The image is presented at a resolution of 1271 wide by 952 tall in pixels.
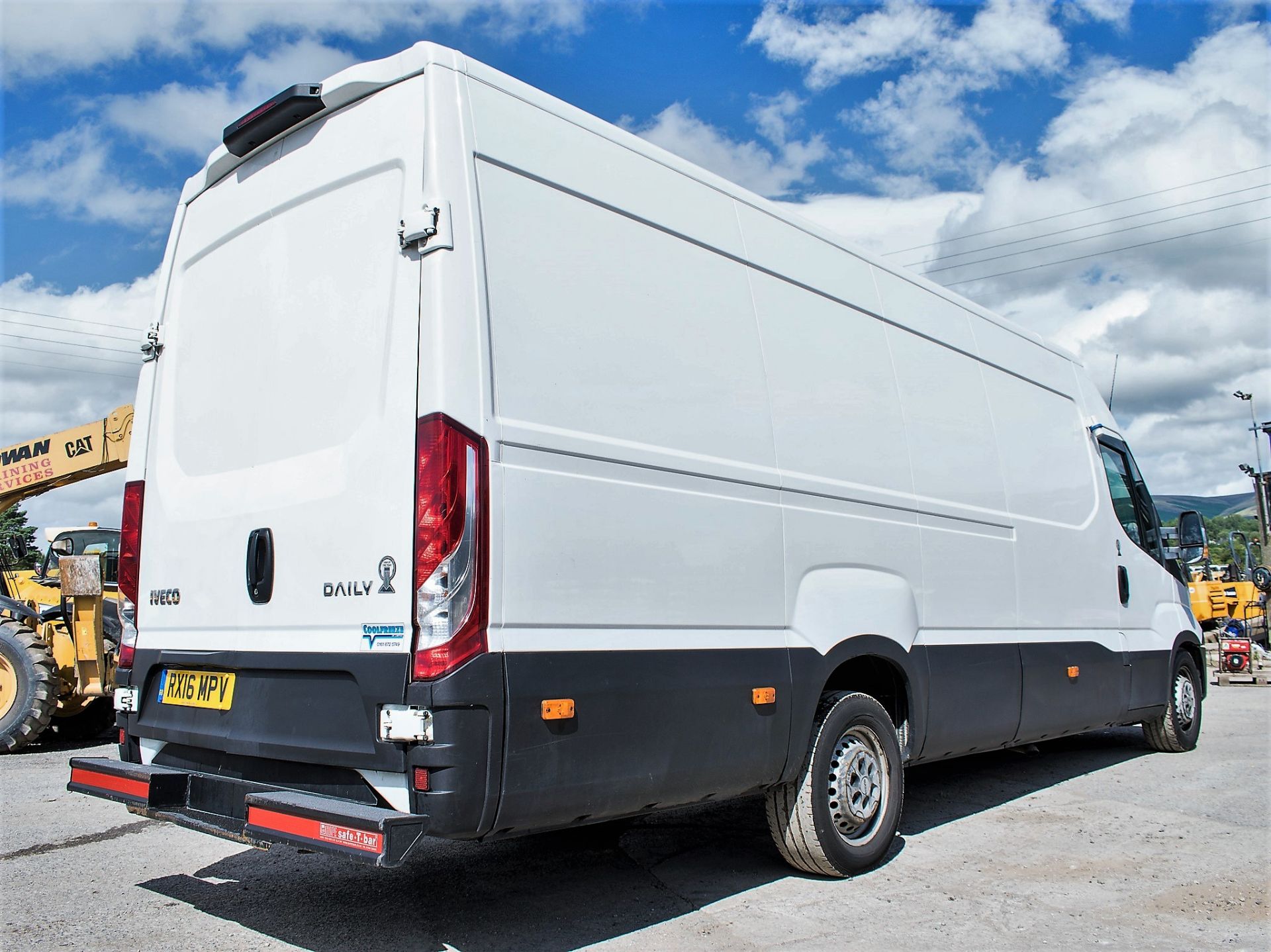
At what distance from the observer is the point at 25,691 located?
349 inches

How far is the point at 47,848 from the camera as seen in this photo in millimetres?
5520

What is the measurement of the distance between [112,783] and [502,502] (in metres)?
2.03

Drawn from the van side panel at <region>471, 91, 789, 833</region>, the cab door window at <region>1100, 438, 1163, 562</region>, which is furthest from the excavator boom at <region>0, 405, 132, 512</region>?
the cab door window at <region>1100, 438, 1163, 562</region>

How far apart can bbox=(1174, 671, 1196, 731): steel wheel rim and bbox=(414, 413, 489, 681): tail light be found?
7.09 metres

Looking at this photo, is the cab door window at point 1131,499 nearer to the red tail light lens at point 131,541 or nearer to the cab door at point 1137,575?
the cab door at point 1137,575

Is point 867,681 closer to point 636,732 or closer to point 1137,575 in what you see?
point 636,732

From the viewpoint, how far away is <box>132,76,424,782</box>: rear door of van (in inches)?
135

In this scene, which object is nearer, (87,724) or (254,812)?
(254,812)

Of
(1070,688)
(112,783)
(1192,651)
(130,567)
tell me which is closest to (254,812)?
(112,783)

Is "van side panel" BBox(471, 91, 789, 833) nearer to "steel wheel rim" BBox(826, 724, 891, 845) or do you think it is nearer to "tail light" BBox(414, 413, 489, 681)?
"tail light" BBox(414, 413, 489, 681)

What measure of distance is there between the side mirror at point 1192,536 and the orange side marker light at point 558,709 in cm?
679

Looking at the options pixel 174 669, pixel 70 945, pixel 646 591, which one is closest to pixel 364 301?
pixel 646 591

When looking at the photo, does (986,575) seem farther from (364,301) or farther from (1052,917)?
(364,301)

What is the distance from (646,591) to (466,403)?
0.97 metres
